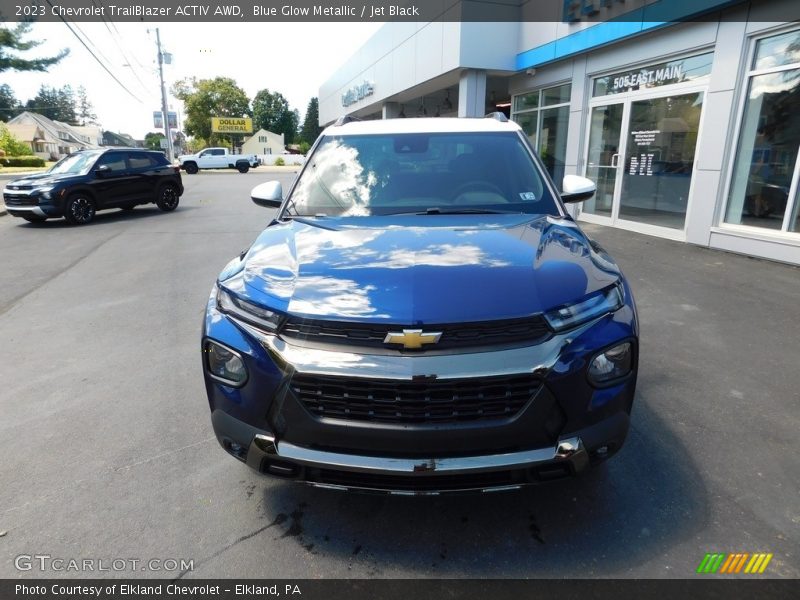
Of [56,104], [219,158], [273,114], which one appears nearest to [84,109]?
[56,104]

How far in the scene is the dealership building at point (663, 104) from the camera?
25.0ft

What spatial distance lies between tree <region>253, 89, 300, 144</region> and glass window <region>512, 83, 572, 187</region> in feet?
330

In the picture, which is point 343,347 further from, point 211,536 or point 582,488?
point 582,488

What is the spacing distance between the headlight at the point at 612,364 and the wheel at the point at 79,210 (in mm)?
12927

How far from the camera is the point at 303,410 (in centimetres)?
196

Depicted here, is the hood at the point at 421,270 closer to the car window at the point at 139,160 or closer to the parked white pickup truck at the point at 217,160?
the car window at the point at 139,160

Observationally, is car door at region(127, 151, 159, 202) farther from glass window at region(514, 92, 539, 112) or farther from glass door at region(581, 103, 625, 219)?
glass door at region(581, 103, 625, 219)

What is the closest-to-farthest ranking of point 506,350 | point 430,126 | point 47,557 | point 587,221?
point 506,350, point 47,557, point 430,126, point 587,221

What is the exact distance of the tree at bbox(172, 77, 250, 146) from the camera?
7331 centimetres

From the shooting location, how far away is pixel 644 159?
33.8 feet

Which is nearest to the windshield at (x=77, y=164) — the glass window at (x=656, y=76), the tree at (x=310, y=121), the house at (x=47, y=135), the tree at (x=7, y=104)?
the glass window at (x=656, y=76)

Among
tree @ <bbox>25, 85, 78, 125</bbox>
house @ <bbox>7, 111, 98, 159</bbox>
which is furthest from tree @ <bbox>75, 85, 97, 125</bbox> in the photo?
house @ <bbox>7, 111, 98, 159</bbox>

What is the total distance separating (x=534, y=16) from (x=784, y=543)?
13.9 metres

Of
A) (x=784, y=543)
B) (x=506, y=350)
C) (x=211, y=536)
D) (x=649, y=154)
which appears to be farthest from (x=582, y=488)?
(x=649, y=154)
